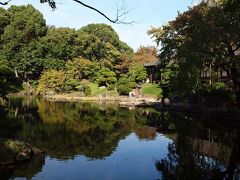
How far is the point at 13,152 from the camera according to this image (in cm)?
1534

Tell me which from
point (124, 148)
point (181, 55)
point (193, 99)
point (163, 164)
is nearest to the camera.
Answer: point (163, 164)

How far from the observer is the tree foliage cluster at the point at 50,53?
63.1m

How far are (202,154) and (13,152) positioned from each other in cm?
829

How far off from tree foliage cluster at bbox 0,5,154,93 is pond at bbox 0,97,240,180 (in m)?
31.9

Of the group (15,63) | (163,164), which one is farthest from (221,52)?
(15,63)

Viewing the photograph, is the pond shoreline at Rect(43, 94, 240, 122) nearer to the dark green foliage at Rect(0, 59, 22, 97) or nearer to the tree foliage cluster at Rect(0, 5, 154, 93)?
→ the tree foliage cluster at Rect(0, 5, 154, 93)

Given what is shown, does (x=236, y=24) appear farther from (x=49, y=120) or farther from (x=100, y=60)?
(x=100, y=60)

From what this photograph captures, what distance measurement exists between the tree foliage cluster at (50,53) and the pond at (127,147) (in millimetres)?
31944

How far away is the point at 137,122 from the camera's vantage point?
2998cm

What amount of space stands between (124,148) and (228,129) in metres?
8.25

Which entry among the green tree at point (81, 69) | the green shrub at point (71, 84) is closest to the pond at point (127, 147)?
the green shrub at point (71, 84)

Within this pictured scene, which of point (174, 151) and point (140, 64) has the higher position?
point (140, 64)

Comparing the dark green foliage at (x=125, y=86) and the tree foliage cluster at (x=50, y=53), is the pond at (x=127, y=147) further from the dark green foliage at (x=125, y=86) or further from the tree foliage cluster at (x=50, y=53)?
the tree foliage cluster at (x=50, y=53)

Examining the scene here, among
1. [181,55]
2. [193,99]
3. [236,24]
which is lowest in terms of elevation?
[193,99]
